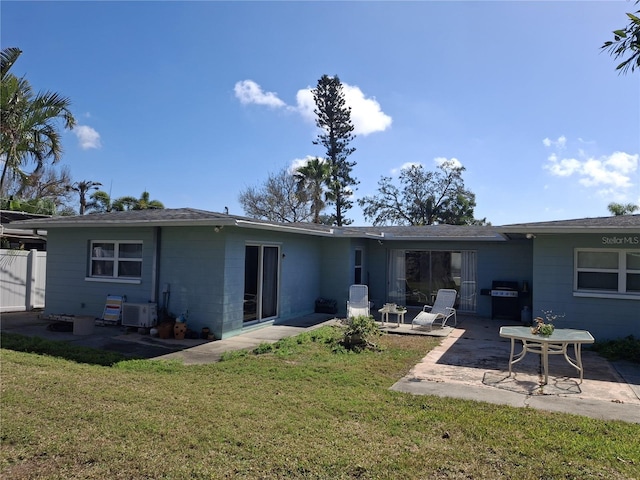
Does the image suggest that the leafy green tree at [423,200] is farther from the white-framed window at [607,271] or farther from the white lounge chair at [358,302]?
the white-framed window at [607,271]

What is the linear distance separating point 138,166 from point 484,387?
22.0 meters

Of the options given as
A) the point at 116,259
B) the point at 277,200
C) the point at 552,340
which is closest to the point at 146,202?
the point at 277,200

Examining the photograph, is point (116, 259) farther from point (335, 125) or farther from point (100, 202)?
point (335, 125)

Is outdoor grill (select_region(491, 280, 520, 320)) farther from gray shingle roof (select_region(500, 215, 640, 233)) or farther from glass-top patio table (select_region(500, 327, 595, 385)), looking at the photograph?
glass-top patio table (select_region(500, 327, 595, 385))

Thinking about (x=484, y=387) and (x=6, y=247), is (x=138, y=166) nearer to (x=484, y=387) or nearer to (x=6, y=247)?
(x=6, y=247)

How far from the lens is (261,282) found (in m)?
10.5

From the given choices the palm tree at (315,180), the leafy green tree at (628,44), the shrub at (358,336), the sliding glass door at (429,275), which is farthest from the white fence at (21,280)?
the palm tree at (315,180)

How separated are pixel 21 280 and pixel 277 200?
1982cm

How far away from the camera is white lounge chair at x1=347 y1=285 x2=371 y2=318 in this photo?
11449 millimetres

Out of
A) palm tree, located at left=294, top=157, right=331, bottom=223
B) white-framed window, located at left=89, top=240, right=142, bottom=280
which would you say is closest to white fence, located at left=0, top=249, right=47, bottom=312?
white-framed window, located at left=89, top=240, right=142, bottom=280

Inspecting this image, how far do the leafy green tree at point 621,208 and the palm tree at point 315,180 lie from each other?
58.4 feet

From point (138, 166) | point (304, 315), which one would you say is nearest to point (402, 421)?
point (304, 315)

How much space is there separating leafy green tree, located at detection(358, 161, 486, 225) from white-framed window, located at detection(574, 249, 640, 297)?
24869mm

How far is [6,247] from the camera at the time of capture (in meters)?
13.5
